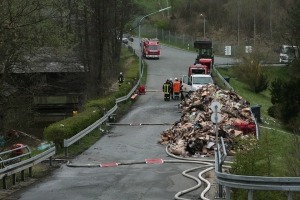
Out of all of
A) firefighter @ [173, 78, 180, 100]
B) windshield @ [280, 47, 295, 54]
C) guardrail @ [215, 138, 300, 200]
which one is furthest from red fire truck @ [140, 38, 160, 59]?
guardrail @ [215, 138, 300, 200]

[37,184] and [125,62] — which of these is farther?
[125,62]

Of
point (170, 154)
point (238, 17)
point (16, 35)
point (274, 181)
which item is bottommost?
point (170, 154)

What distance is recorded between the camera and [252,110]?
31203 mm

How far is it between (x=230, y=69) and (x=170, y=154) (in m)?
47.3

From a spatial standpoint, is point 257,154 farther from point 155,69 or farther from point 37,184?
point 155,69

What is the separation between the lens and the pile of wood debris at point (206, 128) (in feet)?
74.3

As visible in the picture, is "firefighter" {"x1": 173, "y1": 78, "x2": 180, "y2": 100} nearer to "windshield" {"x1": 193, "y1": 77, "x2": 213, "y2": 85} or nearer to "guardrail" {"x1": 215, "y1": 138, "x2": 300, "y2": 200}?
"windshield" {"x1": 193, "y1": 77, "x2": 213, "y2": 85}

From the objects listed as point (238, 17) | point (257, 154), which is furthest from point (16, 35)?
point (238, 17)

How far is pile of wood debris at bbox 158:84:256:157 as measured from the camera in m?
22.7

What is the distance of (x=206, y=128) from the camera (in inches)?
958

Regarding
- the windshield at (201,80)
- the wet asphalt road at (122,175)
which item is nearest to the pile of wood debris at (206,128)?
the wet asphalt road at (122,175)

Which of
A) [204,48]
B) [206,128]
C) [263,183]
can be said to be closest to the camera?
[263,183]

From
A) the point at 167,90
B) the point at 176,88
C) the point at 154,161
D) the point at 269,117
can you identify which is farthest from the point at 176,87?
the point at 154,161

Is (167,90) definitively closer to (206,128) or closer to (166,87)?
(166,87)
